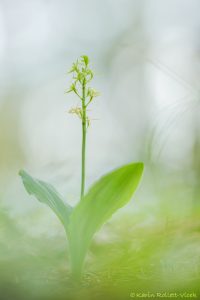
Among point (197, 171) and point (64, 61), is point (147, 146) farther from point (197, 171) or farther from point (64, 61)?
point (64, 61)

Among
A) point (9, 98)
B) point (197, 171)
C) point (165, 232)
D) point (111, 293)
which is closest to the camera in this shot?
point (111, 293)

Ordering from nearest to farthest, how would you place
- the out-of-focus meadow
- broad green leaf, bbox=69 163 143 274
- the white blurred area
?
1. broad green leaf, bbox=69 163 143 274
2. the out-of-focus meadow
3. the white blurred area

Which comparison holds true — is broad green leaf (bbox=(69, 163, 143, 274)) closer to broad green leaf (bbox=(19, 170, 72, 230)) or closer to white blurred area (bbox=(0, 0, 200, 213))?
broad green leaf (bbox=(19, 170, 72, 230))

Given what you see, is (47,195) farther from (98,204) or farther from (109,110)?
(109,110)

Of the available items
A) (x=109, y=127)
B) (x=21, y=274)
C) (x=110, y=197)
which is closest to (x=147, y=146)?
(x=109, y=127)

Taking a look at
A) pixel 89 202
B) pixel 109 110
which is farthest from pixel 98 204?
pixel 109 110

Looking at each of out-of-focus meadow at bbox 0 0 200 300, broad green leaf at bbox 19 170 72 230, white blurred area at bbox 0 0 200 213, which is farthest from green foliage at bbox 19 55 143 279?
white blurred area at bbox 0 0 200 213
